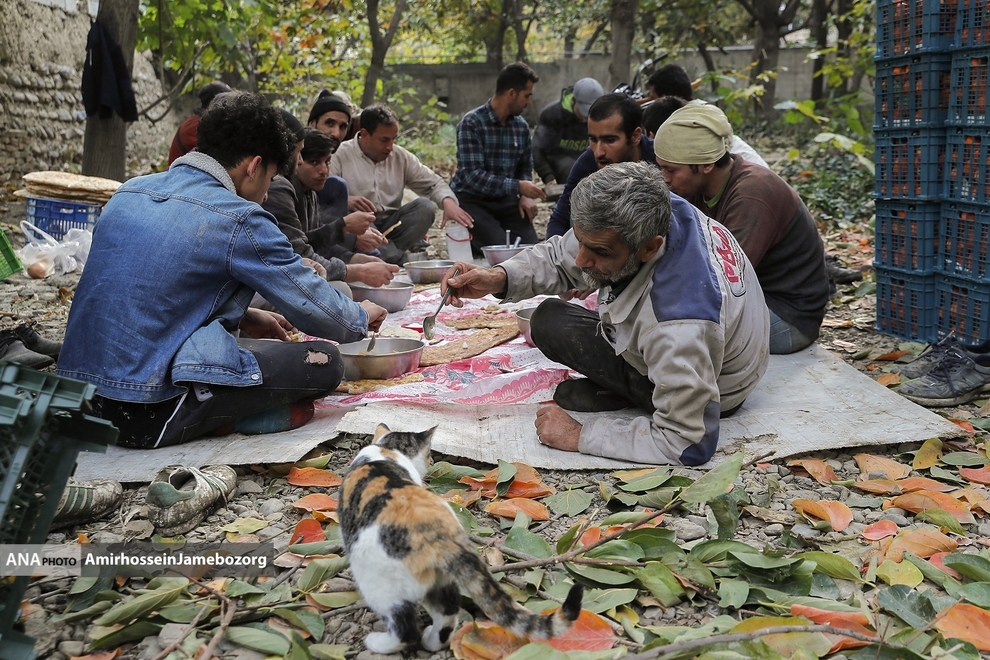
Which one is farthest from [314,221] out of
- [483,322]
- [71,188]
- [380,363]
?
[71,188]

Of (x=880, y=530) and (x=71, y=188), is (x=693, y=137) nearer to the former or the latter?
(x=880, y=530)

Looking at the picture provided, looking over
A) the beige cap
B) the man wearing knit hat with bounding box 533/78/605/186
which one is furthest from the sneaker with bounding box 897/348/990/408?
the man wearing knit hat with bounding box 533/78/605/186

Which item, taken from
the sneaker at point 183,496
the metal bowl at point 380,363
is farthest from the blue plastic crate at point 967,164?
the sneaker at point 183,496

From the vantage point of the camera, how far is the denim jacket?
8.54 ft

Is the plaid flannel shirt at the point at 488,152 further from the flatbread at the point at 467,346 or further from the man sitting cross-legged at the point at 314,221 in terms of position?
the flatbread at the point at 467,346

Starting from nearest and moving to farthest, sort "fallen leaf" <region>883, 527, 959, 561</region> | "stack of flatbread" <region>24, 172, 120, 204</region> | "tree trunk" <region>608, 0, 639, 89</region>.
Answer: "fallen leaf" <region>883, 527, 959, 561</region> < "stack of flatbread" <region>24, 172, 120, 204</region> < "tree trunk" <region>608, 0, 639, 89</region>

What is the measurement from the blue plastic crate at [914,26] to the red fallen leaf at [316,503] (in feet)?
11.4

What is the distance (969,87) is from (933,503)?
2340 millimetres

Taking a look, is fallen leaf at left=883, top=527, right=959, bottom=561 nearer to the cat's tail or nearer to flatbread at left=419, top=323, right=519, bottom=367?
the cat's tail

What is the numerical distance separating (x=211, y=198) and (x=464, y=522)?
1.34 meters

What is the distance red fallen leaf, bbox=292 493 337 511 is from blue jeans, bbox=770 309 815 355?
2.23 m

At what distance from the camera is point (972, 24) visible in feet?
12.2

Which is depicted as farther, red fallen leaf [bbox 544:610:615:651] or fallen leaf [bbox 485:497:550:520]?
fallen leaf [bbox 485:497:550:520]

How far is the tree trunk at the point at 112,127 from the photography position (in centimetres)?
658
